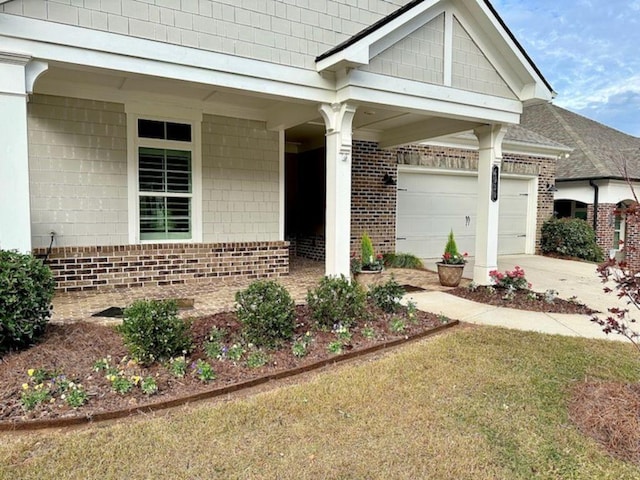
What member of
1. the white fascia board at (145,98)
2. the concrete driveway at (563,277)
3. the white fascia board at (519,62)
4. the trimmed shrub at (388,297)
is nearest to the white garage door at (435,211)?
the concrete driveway at (563,277)

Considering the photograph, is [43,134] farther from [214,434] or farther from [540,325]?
[540,325]

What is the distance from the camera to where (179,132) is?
762 centimetres

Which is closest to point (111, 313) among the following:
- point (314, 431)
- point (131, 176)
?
point (131, 176)

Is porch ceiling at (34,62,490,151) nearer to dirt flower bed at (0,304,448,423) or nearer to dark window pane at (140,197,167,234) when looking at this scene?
dark window pane at (140,197,167,234)

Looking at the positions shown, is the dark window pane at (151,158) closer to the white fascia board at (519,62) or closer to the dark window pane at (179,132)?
the dark window pane at (179,132)

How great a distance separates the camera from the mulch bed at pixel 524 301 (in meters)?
6.44

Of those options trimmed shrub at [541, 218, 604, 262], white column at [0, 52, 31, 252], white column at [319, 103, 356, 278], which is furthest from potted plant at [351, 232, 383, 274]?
trimmed shrub at [541, 218, 604, 262]

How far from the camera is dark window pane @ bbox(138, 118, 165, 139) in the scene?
729 cm

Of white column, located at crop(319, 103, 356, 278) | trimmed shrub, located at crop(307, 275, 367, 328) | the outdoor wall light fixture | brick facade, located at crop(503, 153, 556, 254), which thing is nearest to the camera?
trimmed shrub, located at crop(307, 275, 367, 328)

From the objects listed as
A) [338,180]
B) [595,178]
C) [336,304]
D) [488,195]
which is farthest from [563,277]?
[336,304]

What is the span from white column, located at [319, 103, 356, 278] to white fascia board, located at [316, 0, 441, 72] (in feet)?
1.95

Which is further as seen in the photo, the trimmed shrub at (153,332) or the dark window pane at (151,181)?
the dark window pane at (151,181)

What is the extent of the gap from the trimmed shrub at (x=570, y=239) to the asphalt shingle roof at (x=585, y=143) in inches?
82.6

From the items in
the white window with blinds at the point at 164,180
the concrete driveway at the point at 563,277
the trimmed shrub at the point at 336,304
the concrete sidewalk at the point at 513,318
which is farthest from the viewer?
the concrete driveway at the point at 563,277
